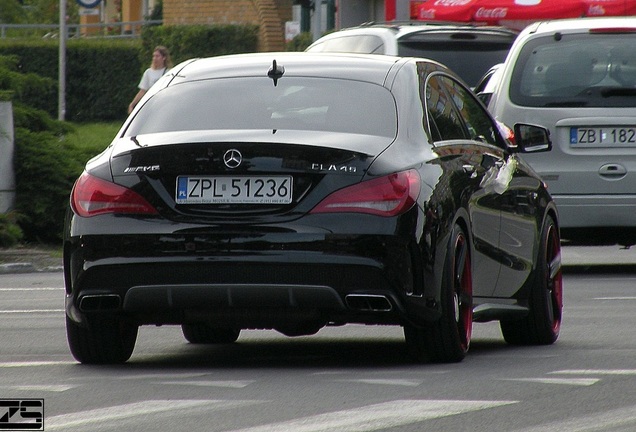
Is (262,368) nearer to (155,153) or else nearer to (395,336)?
(155,153)

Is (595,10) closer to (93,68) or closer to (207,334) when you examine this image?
(207,334)

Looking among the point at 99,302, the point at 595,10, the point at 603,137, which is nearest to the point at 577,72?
the point at 603,137

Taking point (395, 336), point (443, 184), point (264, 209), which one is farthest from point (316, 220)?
point (395, 336)

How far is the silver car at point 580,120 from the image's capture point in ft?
46.7

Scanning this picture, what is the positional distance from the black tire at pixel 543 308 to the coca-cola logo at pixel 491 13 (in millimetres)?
17907

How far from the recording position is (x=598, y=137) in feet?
46.9

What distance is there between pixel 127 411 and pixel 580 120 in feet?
26.0

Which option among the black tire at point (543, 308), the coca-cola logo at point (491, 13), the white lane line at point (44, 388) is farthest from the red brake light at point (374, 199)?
the coca-cola logo at point (491, 13)

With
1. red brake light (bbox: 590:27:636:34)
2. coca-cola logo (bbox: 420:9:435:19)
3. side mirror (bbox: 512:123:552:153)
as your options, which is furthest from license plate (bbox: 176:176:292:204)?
coca-cola logo (bbox: 420:9:435:19)

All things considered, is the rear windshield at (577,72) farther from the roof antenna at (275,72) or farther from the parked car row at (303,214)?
the roof antenna at (275,72)

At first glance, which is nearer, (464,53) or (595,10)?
(464,53)

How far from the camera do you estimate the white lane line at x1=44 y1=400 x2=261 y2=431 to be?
6.57m

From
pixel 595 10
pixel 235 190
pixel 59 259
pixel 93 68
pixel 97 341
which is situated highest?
pixel 235 190

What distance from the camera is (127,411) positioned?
6.88 m
